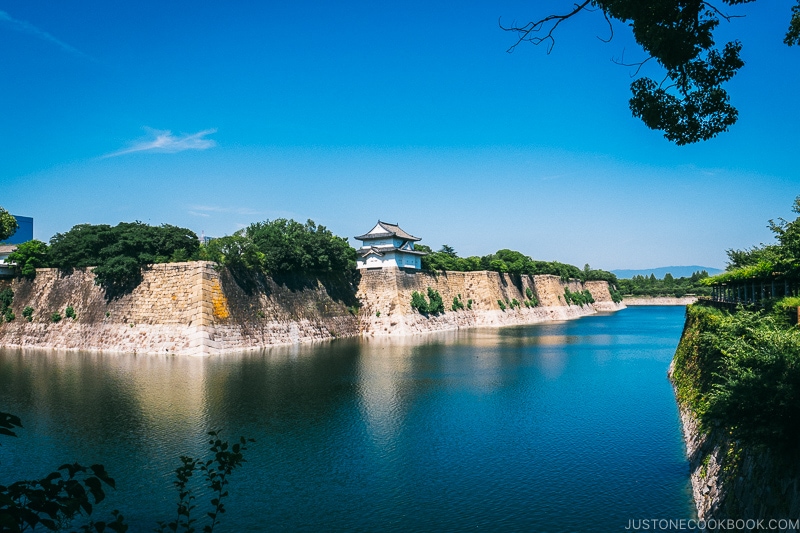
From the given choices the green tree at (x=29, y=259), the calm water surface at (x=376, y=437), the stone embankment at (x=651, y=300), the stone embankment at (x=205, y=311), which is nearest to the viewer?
the calm water surface at (x=376, y=437)

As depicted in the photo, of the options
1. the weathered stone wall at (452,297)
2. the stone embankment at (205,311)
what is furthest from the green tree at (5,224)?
the weathered stone wall at (452,297)

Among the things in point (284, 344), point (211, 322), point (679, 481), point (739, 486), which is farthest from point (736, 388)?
point (284, 344)

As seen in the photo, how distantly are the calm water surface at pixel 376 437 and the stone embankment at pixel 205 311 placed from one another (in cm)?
332

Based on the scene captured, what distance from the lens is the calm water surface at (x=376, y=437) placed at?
26.5 feet

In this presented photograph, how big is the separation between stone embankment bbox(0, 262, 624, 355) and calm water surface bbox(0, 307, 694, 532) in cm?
332

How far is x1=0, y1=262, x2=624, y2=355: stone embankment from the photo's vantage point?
80.5ft

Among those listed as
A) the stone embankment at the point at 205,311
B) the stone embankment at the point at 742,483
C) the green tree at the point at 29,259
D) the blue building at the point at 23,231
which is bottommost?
the stone embankment at the point at 742,483

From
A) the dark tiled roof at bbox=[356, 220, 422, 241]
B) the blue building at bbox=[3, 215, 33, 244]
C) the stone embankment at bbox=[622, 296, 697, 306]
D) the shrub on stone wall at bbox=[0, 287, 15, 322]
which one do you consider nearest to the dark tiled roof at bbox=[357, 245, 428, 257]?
the dark tiled roof at bbox=[356, 220, 422, 241]

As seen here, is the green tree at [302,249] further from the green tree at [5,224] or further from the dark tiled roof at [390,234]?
the green tree at [5,224]

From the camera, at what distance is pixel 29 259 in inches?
1160

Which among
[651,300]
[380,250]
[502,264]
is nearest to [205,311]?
[380,250]

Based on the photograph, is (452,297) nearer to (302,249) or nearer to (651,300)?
(302,249)

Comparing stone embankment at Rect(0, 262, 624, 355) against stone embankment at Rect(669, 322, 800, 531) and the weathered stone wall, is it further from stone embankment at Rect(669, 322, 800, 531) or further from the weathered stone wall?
stone embankment at Rect(669, 322, 800, 531)

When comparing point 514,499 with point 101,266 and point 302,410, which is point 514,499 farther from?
point 101,266
